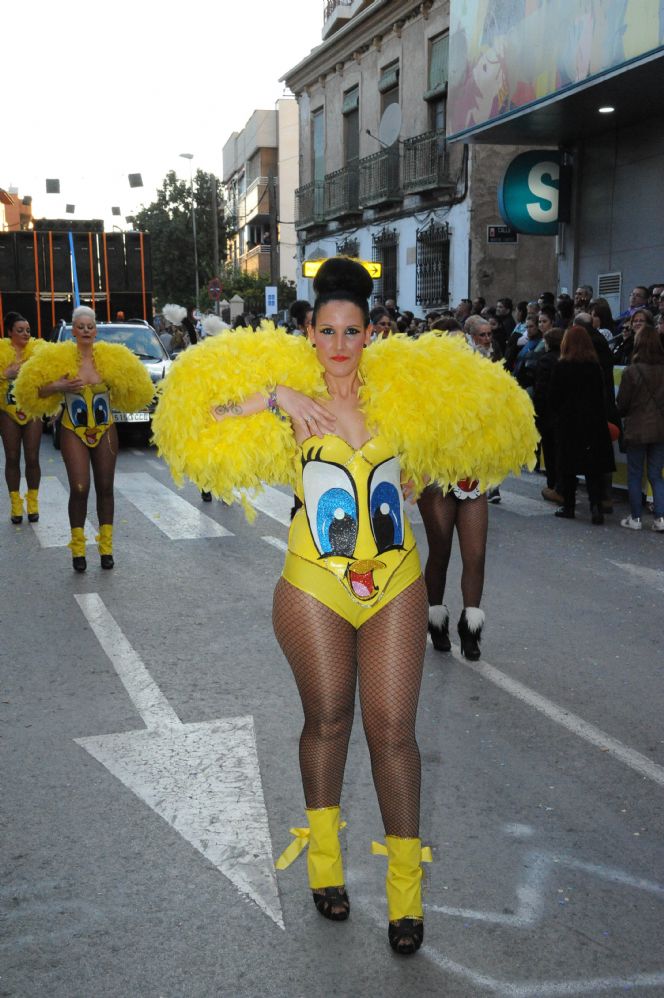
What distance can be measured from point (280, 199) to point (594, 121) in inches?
1889

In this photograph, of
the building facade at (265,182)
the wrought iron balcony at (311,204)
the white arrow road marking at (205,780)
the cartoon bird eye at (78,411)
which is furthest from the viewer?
the building facade at (265,182)

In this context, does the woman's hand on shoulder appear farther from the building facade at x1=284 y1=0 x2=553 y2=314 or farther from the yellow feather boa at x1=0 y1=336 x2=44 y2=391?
the building facade at x1=284 y1=0 x2=553 y2=314

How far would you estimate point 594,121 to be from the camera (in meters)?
15.8

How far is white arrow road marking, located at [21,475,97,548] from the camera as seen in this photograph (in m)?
9.21

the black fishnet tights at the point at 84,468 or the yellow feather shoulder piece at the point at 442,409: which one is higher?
the yellow feather shoulder piece at the point at 442,409

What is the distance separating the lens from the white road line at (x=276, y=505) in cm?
1032

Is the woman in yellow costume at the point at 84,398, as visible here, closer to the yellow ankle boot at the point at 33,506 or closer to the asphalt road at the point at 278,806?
the asphalt road at the point at 278,806

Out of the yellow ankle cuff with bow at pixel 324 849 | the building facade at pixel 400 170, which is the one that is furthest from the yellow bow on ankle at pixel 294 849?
the building facade at pixel 400 170

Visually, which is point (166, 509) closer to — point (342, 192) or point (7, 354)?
point (7, 354)

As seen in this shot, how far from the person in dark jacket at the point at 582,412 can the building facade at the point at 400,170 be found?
12.9 metres

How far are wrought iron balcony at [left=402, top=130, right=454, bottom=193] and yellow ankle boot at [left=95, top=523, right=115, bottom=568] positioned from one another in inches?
699

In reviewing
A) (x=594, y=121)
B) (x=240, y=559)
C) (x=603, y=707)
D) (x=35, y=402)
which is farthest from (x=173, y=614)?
(x=594, y=121)

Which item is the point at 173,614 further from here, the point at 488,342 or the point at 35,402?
the point at 488,342

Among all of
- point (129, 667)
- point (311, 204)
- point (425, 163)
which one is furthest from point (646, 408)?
point (311, 204)
